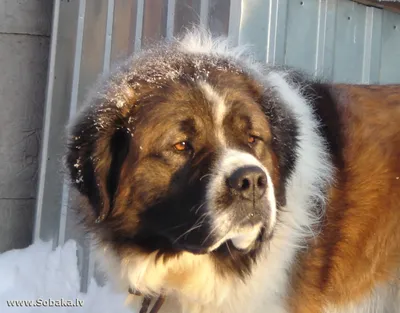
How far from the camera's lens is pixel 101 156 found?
8.81ft

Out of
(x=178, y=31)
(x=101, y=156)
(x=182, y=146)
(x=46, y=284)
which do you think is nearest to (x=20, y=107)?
(x=46, y=284)

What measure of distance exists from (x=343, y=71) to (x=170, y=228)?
2.34 meters

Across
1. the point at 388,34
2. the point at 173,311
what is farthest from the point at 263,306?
the point at 388,34

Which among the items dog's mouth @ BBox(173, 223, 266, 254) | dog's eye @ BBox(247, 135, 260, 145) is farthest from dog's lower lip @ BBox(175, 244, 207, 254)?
dog's eye @ BBox(247, 135, 260, 145)

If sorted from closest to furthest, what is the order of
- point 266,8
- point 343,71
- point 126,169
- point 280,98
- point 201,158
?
point 201,158, point 126,169, point 280,98, point 266,8, point 343,71

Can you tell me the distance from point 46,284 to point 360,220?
2.65m

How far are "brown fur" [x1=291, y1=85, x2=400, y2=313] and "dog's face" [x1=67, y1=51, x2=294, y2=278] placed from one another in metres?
0.29

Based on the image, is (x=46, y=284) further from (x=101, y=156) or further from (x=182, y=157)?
(x=182, y=157)

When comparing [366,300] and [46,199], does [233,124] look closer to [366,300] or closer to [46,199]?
[366,300]

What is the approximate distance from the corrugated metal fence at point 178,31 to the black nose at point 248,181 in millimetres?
1623

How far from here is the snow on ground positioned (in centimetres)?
426

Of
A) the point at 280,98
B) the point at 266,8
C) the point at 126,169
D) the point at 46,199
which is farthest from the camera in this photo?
the point at 46,199

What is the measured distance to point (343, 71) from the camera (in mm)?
4492

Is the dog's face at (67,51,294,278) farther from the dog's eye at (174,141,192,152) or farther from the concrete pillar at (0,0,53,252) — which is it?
the concrete pillar at (0,0,53,252)
